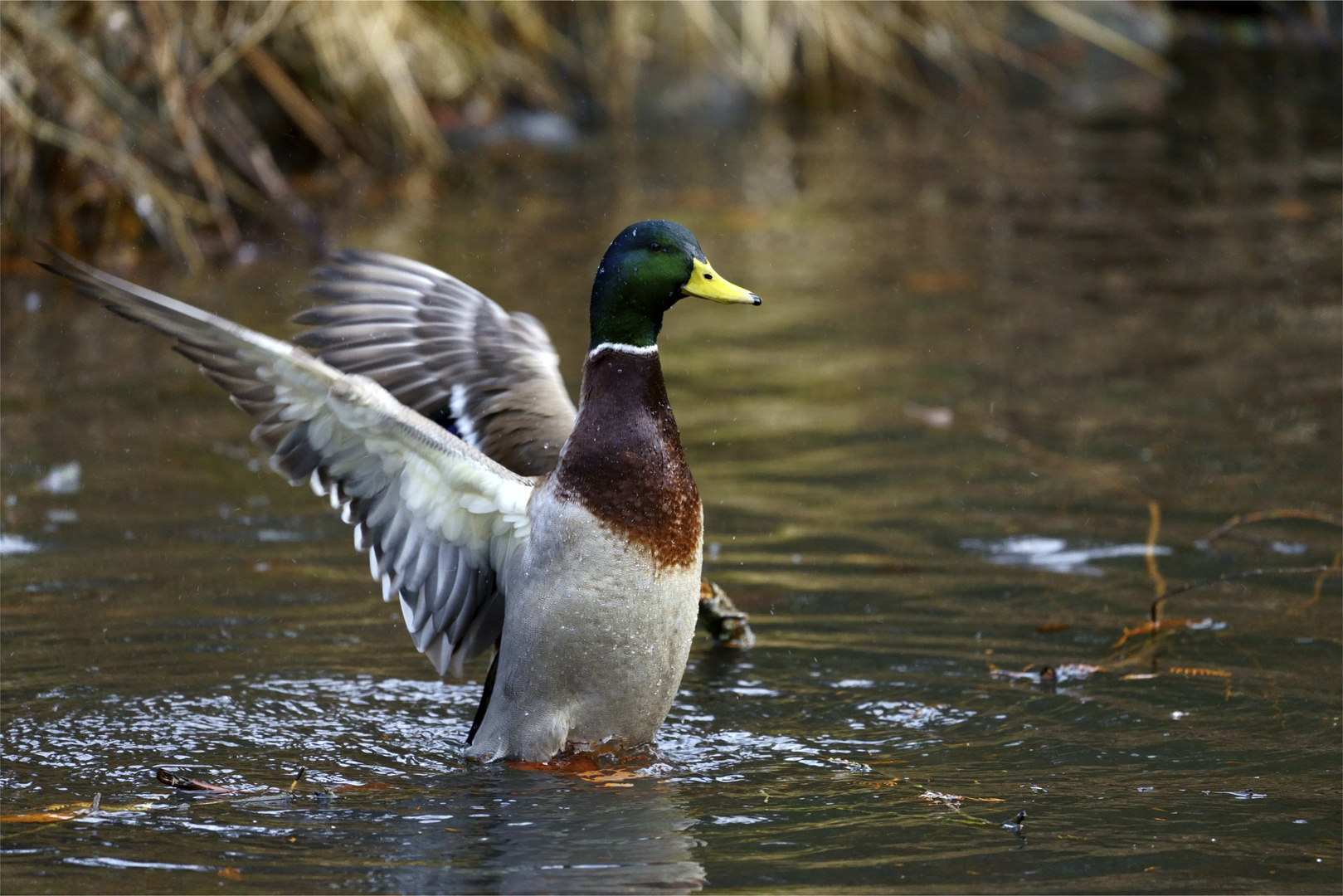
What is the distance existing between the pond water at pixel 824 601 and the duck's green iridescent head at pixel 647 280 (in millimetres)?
1006

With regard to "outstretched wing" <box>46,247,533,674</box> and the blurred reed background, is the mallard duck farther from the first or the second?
the blurred reed background

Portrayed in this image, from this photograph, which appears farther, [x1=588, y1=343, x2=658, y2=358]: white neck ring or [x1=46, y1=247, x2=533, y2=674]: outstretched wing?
[x1=588, y1=343, x2=658, y2=358]: white neck ring

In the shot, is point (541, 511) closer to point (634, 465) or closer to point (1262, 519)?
point (634, 465)

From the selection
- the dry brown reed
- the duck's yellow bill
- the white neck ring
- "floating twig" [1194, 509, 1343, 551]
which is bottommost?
"floating twig" [1194, 509, 1343, 551]

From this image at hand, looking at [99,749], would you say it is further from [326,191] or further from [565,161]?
[565,161]

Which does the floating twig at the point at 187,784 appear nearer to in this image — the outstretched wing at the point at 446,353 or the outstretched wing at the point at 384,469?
the outstretched wing at the point at 384,469

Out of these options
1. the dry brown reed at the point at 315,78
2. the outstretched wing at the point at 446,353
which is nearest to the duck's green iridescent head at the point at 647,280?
the outstretched wing at the point at 446,353

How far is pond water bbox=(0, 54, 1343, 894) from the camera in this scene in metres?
3.36

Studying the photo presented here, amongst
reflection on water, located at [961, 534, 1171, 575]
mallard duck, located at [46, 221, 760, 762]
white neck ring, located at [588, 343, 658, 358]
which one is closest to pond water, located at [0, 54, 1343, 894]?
reflection on water, located at [961, 534, 1171, 575]

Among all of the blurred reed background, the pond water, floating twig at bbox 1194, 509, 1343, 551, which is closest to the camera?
the pond water

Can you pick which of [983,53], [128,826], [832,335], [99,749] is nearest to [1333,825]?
[128,826]

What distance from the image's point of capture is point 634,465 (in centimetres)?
384

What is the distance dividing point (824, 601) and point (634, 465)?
1.34 metres

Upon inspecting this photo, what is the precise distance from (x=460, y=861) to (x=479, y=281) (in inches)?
217
